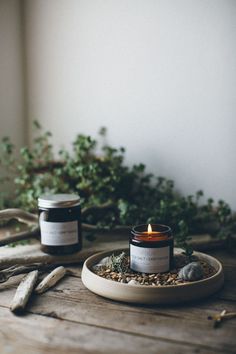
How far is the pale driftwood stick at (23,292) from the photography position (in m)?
0.75

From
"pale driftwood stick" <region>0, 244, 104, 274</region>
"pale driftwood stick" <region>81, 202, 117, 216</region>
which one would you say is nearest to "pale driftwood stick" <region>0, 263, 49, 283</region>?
"pale driftwood stick" <region>0, 244, 104, 274</region>

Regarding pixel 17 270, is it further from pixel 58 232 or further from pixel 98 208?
pixel 98 208

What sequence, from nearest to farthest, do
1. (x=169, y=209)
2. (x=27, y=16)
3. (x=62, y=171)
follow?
(x=169, y=209)
(x=62, y=171)
(x=27, y=16)

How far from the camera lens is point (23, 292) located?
81 centimetres

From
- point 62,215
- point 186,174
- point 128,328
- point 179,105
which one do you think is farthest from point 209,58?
point 128,328

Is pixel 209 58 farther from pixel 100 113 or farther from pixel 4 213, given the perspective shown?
pixel 4 213

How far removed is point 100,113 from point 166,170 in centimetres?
25

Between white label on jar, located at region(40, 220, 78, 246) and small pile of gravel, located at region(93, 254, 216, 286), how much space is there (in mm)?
100

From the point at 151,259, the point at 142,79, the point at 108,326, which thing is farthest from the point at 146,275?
the point at 142,79

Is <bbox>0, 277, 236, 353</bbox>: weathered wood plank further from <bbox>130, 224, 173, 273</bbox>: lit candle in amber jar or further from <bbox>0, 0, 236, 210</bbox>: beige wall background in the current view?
<bbox>0, 0, 236, 210</bbox>: beige wall background

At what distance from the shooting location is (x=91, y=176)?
47.0 inches

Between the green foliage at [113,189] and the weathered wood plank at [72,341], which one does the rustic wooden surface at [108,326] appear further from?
the green foliage at [113,189]

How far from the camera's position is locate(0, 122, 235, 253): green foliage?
1.13 metres

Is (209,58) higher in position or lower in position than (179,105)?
higher
